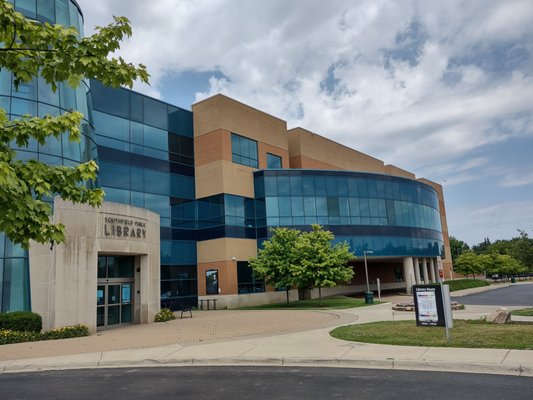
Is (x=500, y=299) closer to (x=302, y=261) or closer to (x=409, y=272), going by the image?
(x=409, y=272)

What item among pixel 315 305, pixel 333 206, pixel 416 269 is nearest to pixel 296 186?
pixel 333 206

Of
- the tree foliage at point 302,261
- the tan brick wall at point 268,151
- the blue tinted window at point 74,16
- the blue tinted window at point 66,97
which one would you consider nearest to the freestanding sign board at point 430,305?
the tree foliage at point 302,261

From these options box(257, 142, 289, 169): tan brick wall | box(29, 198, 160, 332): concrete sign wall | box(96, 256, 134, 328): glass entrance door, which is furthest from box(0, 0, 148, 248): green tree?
box(257, 142, 289, 169): tan brick wall

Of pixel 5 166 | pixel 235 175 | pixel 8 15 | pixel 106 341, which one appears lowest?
pixel 106 341

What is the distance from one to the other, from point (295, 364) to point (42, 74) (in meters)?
8.31

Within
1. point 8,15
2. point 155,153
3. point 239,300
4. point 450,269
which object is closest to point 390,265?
point 450,269

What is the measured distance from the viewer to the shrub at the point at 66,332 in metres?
17.5

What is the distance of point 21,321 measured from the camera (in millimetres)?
17812

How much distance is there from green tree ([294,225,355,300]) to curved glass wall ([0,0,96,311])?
14.7m

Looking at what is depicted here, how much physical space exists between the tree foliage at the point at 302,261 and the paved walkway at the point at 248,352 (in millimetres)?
10096

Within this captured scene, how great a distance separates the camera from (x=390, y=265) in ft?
193

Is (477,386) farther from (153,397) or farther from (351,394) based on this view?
(153,397)

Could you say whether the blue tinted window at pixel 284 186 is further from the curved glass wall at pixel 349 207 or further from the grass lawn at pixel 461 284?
the grass lawn at pixel 461 284

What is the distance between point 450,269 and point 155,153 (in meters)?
52.8
